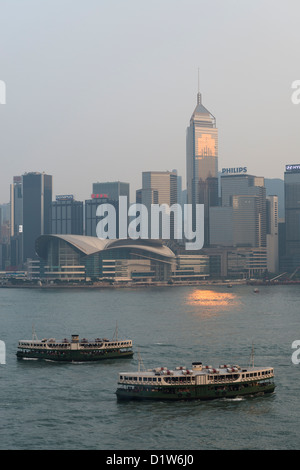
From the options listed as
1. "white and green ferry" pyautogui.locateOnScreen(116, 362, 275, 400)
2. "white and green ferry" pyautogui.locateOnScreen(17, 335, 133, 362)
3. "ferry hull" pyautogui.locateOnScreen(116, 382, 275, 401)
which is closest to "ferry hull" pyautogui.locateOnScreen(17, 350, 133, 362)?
"white and green ferry" pyautogui.locateOnScreen(17, 335, 133, 362)

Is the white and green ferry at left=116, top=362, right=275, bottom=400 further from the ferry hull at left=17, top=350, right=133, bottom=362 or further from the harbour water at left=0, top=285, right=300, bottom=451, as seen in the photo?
the ferry hull at left=17, top=350, right=133, bottom=362

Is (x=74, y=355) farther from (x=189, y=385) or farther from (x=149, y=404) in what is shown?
(x=189, y=385)

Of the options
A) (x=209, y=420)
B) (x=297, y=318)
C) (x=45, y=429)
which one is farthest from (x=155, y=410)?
(x=297, y=318)

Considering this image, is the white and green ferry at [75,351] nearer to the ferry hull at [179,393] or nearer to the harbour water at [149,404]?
the harbour water at [149,404]

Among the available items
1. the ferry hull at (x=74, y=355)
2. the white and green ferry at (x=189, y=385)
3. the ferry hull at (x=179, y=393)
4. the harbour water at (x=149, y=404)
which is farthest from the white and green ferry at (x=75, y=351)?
the ferry hull at (x=179, y=393)

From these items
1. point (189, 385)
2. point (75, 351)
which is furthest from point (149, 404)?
point (75, 351)
